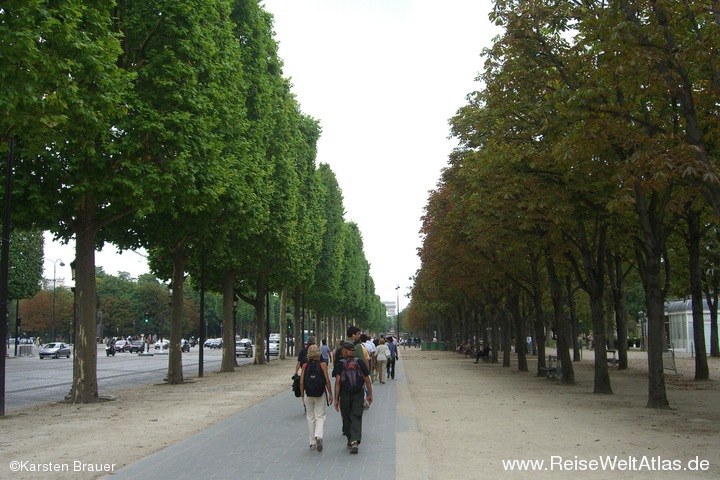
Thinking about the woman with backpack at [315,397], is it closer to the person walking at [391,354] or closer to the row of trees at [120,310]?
the person walking at [391,354]

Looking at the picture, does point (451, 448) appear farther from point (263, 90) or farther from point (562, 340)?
point (263, 90)

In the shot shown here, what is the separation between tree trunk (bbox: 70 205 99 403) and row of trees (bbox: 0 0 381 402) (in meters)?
0.03

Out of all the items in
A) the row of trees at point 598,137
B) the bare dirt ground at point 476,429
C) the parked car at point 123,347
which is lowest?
the parked car at point 123,347

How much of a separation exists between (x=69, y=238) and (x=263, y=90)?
462 inches

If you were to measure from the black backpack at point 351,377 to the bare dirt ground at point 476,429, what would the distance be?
1144 mm

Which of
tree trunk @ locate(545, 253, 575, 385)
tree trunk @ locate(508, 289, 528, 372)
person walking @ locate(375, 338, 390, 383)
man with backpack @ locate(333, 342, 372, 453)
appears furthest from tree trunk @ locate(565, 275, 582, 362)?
man with backpack @ locate(333, 342, 372, 453)

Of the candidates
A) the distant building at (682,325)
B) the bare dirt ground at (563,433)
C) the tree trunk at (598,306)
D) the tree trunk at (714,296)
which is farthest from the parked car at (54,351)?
the tree trunk at (598,306)

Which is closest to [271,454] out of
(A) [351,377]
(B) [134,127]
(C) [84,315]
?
(A) [351,377]

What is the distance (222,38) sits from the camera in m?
22.8

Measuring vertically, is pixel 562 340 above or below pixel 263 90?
below

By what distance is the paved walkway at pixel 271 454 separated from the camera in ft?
30.0

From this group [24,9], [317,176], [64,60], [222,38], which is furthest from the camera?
[317,176]

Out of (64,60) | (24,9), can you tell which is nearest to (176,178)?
(64,60)

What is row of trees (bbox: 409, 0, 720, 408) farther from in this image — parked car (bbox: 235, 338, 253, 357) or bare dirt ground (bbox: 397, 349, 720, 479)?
parked car (bbox: 235, 338, 253, 357)
